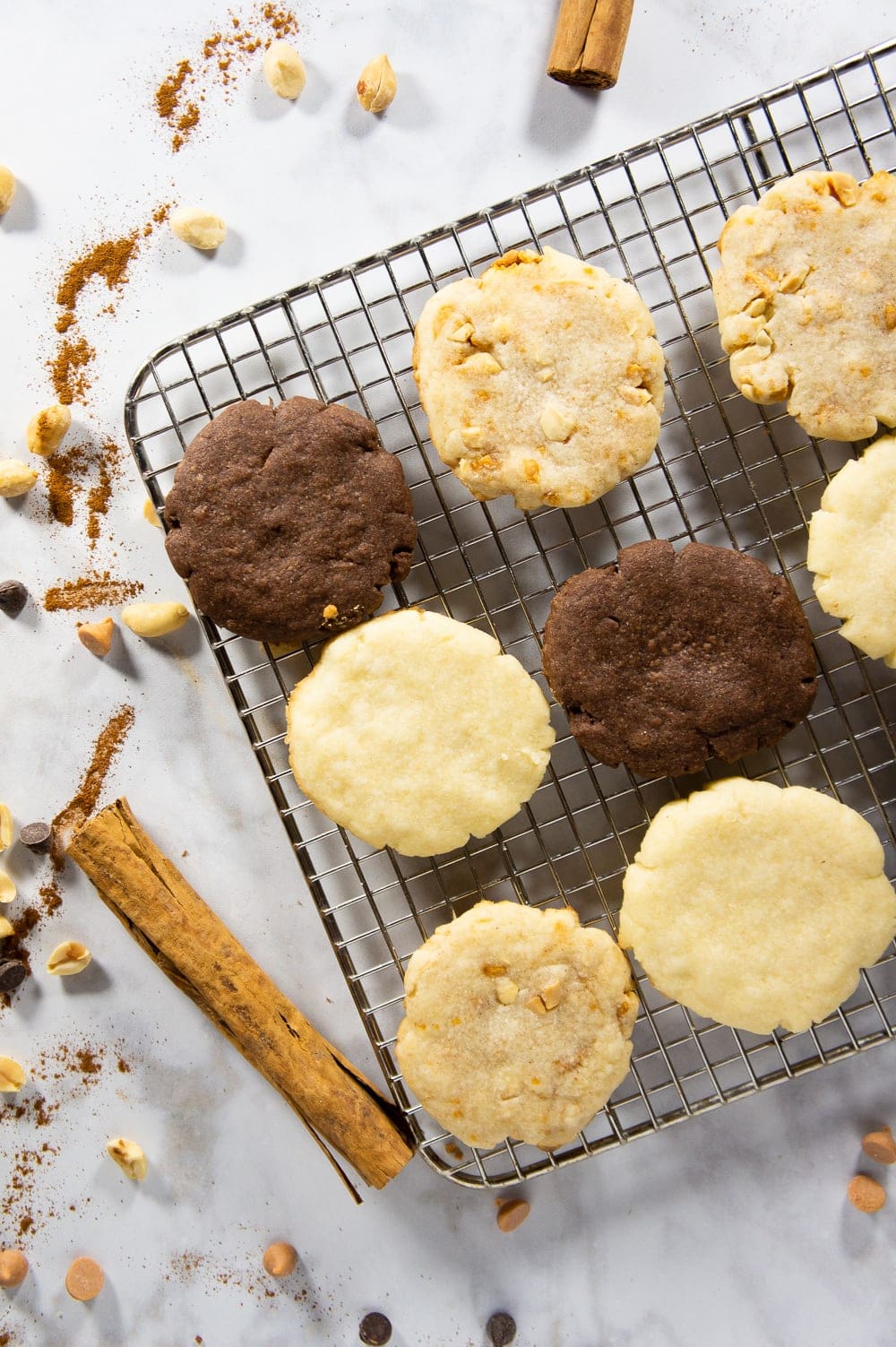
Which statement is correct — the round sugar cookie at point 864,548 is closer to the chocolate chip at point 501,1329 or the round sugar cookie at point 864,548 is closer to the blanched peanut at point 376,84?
the blanched peanut at point 376,84

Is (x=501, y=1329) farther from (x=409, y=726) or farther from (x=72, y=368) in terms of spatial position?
(x=72, y=368)

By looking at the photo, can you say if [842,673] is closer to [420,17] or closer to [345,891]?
[345,891]

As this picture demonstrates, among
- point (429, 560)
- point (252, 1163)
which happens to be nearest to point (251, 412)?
point (429, 560)

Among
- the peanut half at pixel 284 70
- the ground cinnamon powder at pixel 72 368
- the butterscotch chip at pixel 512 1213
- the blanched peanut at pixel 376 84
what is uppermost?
the peanut half at pixel 284 70

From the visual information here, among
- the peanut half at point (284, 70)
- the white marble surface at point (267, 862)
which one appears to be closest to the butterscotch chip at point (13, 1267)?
the white marble surface at point (267, 862)

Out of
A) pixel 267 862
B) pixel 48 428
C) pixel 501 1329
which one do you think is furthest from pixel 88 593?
pixel 501 1329

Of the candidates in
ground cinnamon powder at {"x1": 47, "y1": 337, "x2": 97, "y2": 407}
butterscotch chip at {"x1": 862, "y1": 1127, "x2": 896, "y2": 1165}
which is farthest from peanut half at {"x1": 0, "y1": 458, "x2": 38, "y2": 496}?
butterscotch chip at {"x1": 862, "y1": 1127, "x2": 896, "y2": 1165}
